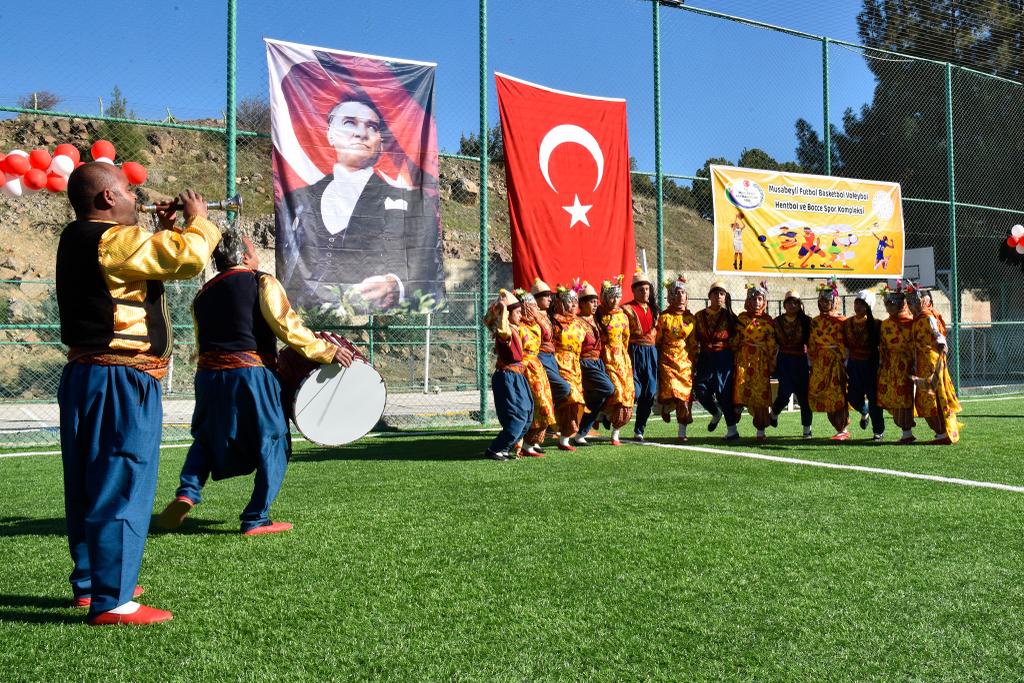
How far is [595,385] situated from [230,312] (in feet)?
15.5

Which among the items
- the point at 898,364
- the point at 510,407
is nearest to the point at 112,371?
the point at 510,407

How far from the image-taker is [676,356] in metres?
9.69

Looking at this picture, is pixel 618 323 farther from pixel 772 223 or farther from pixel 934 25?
pixel 934 25

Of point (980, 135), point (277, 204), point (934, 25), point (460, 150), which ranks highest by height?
point (934, 25)

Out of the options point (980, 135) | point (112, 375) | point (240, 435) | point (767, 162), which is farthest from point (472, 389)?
point (112, 375)

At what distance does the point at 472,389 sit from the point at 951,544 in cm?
1808

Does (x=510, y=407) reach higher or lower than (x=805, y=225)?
lower

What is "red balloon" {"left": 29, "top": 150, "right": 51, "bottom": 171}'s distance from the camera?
9680mm

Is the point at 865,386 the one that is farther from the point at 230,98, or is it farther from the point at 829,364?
the point at 230,98

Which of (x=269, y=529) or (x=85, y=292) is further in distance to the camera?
(x=269, y=529)

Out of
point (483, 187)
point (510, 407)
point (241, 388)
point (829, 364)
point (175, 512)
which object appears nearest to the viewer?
point (175, 512)

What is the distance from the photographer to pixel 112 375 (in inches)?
127

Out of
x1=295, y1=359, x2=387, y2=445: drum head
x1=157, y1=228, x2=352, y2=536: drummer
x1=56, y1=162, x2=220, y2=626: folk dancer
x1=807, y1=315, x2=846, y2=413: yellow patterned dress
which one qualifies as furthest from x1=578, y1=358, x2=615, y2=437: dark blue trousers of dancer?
x1=56, y1=162, x2=220, y2=626: folk dancer

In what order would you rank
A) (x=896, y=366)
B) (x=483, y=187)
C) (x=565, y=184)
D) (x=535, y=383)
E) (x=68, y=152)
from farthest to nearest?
1. (x=565, y=184)
2. (x=483, y=187)
3. (x=68, y=152)
4. (x=896, y=366)
5. (x=535, y=383)
